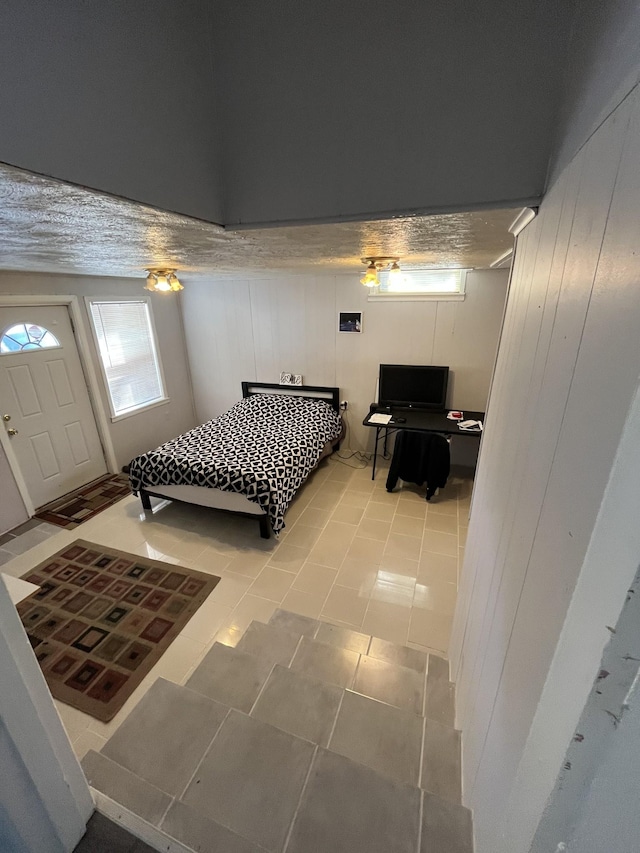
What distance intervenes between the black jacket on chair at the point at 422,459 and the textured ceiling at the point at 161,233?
189 centimetres

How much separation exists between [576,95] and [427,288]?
3368mm

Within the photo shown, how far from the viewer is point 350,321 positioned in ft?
14.0

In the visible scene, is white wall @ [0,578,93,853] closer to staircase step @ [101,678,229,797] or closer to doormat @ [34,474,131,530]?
staircase step @ [101,678,229,797]

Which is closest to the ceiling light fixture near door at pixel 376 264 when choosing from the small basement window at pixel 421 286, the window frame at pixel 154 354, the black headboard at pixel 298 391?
the small basement window at pixel 421 286

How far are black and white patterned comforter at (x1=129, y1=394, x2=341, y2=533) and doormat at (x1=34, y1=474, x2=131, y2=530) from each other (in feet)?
1.98

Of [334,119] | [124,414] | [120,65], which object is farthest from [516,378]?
[124,414]

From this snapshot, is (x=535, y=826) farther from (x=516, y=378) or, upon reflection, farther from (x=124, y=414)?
(x=124, y=414)

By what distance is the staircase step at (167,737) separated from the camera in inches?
49.3

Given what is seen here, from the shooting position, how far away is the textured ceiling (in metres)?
0.91

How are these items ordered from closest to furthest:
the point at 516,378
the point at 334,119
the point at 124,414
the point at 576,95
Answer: the point at 576,95, the point at 334,119, the point at 516,378, the point at 124,414

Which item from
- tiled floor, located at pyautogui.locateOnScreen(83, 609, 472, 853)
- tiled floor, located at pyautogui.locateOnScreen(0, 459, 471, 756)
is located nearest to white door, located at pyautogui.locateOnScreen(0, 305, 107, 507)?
tiled floor, located at pyautogui.locateOnScreen(0, 459, 471, 756)

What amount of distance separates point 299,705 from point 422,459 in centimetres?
248

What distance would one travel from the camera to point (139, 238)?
5.04 feet

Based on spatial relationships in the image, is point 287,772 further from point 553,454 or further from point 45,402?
point 45,402
